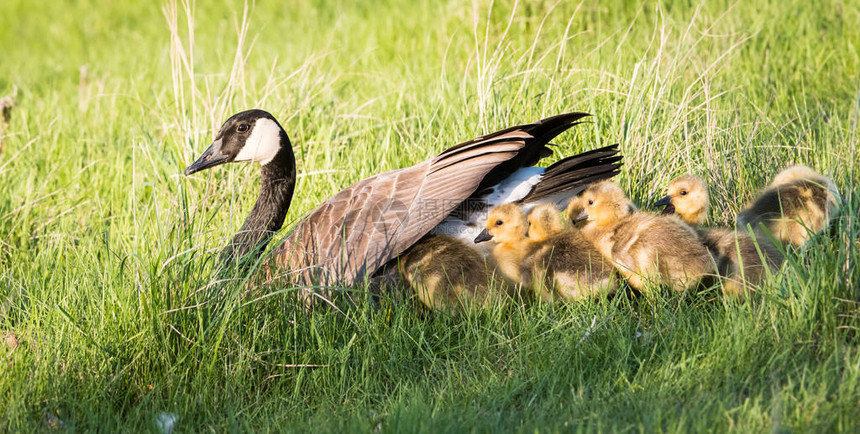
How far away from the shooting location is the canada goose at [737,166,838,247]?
4.20 m

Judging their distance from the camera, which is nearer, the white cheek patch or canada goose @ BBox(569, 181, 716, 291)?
canada goose @ BBox(569, 181, 716, 291)

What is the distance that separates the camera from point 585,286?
13.3 feet

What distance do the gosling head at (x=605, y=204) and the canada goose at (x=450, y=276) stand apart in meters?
0.61

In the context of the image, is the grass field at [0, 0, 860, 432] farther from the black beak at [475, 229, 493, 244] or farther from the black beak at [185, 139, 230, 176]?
the black beak at [475, 229, 493, 244]

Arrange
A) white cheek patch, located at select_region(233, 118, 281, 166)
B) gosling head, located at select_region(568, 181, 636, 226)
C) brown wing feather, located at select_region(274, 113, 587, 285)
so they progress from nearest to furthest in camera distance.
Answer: gosling head, located at select_region(568, 181, 636, 226), brown wing feather, located at select_region(274, 113, 587, 285), white cheek patch, located at select_region(233, 118, 281, 166)

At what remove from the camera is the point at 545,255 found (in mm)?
4176

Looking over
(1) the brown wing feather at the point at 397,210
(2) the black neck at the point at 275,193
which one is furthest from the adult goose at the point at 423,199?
(2) the black neck at the point at 275,193

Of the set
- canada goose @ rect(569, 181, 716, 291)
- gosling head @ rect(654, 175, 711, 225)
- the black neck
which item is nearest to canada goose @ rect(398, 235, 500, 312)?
canada goose @ rect(569, 181, 716, 291)

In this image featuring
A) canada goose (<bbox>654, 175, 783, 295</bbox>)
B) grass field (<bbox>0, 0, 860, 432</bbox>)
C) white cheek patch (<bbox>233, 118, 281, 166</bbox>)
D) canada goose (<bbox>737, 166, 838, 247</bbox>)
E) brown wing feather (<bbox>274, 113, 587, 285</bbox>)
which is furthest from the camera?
white cheek patch (<bbox>233, 118, 281, 166</bbox>)

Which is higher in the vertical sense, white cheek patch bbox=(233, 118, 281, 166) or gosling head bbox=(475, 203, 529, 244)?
white cheek patch bbox=(233, 118, 281, 166)

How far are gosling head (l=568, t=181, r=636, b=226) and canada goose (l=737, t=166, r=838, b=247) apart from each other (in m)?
0.62

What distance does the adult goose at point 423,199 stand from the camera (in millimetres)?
4445

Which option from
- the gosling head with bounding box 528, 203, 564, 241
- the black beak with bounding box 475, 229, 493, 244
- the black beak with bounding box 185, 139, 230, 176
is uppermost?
the black beak with bounding box 185, 139, 230, 176

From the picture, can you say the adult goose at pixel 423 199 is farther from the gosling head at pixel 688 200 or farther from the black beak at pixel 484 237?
the gosling head at pixel 688 200
